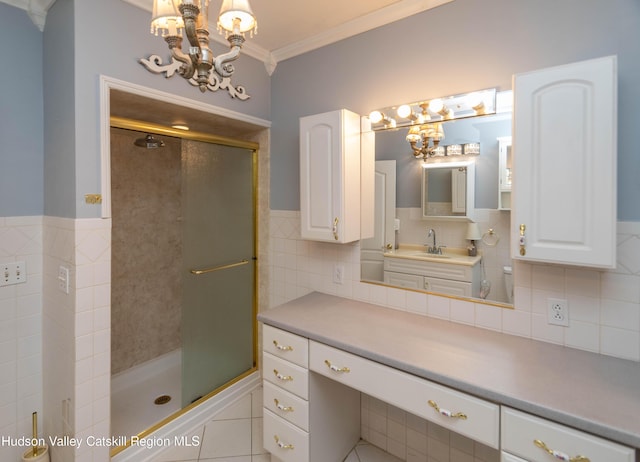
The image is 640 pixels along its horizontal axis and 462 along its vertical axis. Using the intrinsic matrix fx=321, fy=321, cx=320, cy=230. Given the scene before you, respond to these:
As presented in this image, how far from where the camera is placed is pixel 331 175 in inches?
72.4

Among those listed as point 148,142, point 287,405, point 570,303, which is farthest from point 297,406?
point 148,142

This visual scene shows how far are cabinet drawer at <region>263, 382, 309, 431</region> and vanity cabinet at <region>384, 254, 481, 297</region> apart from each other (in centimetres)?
Result: 82

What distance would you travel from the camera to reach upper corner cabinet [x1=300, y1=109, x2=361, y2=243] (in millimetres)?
1808

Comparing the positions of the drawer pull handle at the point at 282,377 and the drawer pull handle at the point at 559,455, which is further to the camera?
the drawer pull handle at the point at 282,377

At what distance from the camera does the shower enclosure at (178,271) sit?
218 cm

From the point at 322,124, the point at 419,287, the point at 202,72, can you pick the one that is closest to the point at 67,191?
the point at 202,72

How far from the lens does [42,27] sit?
1.73 m

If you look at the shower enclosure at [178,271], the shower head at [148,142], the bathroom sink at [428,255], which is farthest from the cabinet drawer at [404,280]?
the shower head at [148,142]

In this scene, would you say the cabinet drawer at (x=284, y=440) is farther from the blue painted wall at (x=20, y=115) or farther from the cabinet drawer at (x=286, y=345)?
the blue painted wall at (x=20, y=115)

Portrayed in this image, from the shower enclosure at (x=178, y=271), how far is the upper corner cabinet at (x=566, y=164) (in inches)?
72.1

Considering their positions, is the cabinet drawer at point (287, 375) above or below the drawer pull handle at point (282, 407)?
above

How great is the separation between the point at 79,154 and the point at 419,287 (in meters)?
1.84

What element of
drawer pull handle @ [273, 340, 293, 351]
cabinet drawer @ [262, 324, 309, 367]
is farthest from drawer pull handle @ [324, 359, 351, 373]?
drawer pull handle @ [273, 340, 293, 351]

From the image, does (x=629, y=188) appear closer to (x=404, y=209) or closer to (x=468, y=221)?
(x=468, y=221)
